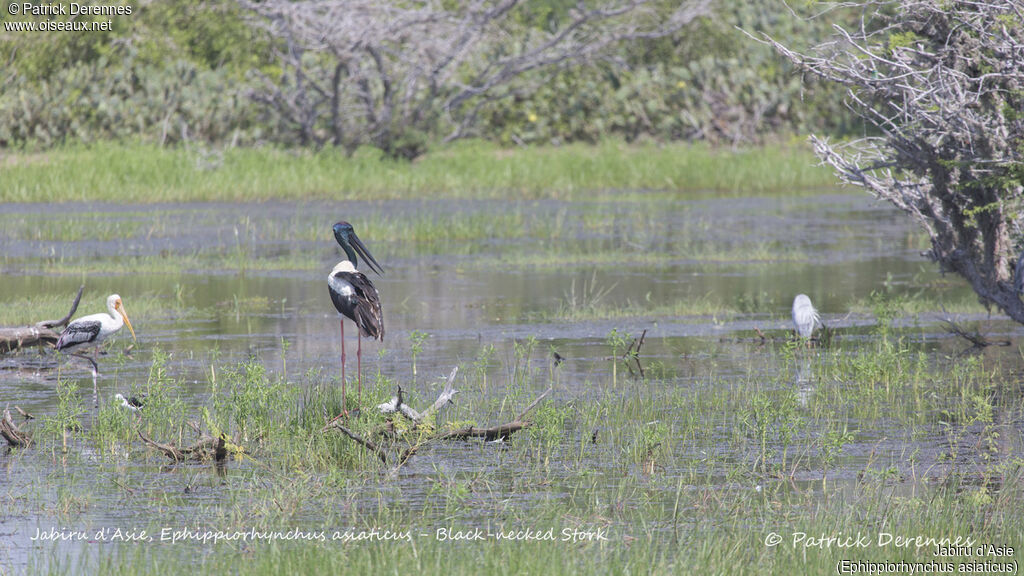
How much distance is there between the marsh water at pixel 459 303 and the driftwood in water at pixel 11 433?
15 cm

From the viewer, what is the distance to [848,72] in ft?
32.8

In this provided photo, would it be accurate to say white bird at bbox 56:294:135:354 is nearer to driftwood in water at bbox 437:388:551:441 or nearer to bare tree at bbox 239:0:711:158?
driftwood in water at bbox 437:388:551:441

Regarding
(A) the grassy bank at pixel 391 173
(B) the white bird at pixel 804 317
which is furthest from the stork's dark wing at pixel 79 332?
(A) the grassy bank at pixel 391 173

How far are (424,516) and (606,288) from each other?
9458mm

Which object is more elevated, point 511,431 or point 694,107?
point 694,107

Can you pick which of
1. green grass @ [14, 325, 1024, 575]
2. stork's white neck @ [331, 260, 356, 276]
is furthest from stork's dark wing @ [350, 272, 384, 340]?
green grass @ [14, 325, 1024, 575]

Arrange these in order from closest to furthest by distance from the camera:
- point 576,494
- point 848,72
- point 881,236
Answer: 1. point 576,494
2. point 848,72
3. point 881,236

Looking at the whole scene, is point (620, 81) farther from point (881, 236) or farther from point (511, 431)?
point (511, 431)

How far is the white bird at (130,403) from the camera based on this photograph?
8467 millimetres

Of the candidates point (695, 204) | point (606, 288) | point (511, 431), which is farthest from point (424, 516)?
point (695, 204)

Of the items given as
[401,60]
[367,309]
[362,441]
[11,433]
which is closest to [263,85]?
[401,60]

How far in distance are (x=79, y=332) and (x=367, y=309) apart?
9.73 feet

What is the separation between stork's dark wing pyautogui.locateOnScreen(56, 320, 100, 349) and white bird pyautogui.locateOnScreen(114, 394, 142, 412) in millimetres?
1574

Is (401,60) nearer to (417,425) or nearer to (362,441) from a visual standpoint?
(417,425)
